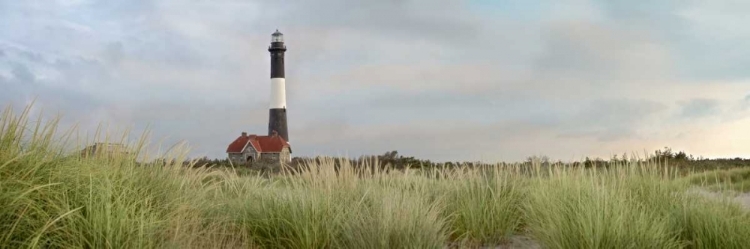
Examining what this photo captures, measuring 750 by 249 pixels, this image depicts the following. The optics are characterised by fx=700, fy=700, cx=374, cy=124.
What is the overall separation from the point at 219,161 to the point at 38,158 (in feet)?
57.4

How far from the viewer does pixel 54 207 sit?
4227 millimetres

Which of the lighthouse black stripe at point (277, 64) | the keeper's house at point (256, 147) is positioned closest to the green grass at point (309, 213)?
the keeper's house at point (256, 147)

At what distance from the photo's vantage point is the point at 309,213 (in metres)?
5.58

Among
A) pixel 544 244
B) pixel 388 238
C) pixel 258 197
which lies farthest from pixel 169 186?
pixel 544 244

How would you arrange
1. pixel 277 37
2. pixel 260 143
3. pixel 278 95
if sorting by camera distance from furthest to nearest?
pixel 277 37 → pixel 278 95 → pixel 260 143

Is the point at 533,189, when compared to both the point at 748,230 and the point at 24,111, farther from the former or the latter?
the point at 24,111

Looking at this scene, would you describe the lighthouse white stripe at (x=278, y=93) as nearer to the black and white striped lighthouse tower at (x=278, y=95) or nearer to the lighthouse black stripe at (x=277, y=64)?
the black and white striped lighthouse tower at (x=278, y=95)

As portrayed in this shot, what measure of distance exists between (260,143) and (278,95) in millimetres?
2674

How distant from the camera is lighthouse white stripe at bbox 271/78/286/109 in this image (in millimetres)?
33000

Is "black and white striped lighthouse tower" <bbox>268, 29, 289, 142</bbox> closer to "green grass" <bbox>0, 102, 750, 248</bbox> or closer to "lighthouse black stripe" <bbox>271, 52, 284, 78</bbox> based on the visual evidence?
"lighthouse black stripe" <bbox>271, 52, 284, 78</bbox>

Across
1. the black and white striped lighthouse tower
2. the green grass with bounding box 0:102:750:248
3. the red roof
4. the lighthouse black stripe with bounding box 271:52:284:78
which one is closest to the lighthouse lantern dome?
the black and white striped lighthouse tower

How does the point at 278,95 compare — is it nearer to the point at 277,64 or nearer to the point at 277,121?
the point at 277,121

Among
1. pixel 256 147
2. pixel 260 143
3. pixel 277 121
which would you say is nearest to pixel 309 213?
pixel 256 147

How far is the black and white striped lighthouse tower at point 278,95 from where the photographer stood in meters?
32.9
